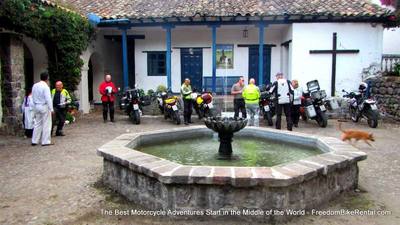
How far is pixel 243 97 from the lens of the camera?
11352mm

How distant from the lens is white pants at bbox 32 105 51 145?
8.55 m

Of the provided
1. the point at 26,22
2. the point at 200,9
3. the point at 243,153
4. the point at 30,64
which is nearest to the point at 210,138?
the point at 243,153

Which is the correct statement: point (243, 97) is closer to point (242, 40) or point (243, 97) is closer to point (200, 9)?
point (200, 9)

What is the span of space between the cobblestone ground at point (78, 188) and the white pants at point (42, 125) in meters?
0.28

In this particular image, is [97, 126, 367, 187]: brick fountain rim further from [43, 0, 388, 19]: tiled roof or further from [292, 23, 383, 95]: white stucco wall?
[43, 0, 388, 19]: tiled roof

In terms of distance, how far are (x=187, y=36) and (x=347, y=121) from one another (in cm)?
803

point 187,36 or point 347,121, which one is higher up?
point 187,36

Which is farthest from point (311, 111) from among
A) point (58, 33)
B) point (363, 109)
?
point (58, 33)

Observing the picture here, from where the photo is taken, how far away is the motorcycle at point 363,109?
443 inches

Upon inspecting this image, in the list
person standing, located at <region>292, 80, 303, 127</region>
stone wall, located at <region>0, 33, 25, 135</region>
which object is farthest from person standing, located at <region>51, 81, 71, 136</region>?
person standing, located at <region>292, 80, 303, 127</region>

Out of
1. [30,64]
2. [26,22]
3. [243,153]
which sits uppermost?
[26,22]

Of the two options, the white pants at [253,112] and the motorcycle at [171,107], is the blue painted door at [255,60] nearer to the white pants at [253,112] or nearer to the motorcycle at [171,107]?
the motorcycle at [171,107]

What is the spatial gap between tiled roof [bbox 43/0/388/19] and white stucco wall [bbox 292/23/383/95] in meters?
0.56

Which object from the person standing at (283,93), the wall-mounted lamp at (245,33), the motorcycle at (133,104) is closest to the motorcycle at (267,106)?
the person standing at (283,93)
